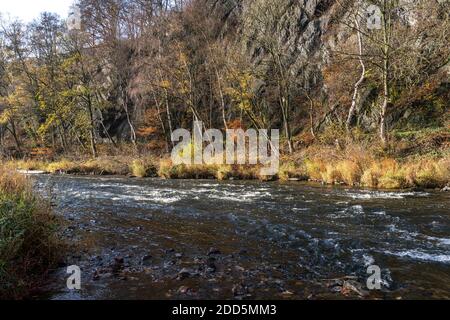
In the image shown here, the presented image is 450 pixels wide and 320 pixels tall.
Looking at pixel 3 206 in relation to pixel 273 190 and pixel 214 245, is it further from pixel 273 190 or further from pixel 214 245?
pixel 273 190

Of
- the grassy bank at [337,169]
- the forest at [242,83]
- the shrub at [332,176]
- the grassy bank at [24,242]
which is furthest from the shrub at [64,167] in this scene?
the grassy bank at [24,242]

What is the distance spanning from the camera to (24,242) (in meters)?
6.11

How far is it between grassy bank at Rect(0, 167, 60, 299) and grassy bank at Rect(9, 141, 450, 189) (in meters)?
4.95

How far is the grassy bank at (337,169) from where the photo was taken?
1436 centimetres

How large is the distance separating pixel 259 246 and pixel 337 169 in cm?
986

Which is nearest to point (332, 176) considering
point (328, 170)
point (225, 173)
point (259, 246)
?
point (328, 170)

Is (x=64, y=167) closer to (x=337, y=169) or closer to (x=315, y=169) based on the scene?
(x=315, y=169)

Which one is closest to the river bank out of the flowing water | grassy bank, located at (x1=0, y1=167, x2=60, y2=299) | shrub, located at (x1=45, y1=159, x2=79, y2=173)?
shrub, located at (x1=45, y1=159, x2=79, y2=173)

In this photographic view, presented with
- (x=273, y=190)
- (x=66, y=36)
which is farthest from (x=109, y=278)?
(x=66, y=36)

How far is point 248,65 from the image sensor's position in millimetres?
28500

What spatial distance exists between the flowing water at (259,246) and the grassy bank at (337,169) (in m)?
1.47

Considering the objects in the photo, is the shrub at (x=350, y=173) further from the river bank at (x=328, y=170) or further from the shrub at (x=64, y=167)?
the shrub at (x=64, y=167)

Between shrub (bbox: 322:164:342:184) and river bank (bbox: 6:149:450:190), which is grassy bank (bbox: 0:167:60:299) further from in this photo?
shrub (bbox: 322:164:342:184)
